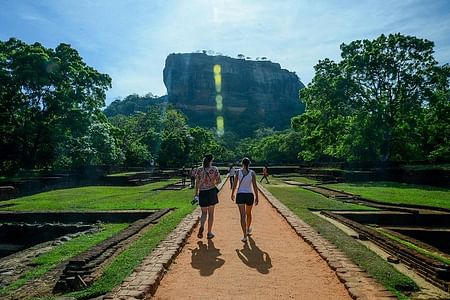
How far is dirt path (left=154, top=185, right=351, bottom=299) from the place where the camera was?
452 cm

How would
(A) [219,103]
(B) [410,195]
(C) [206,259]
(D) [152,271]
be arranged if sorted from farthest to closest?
(A) [219,103] → (B) [410,195] → (C) [206,259] → (D) [152,271]

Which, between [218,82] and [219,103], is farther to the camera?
[218,82]

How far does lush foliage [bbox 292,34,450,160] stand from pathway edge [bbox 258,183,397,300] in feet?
78.4

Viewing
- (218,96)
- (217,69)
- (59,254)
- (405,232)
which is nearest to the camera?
(59,254)

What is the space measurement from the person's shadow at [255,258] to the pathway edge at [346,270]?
2.94 ft

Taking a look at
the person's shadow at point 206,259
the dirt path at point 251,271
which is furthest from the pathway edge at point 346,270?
the person's shadow at point 206,259

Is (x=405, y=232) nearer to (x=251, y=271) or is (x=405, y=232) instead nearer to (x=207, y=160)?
(x=207, y=160)

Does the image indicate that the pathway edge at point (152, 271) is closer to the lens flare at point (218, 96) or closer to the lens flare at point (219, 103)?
the lens flare at point (218, 96)

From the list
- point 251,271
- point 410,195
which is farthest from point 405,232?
point 410,195

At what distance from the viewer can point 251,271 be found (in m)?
5.35

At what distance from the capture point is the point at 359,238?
8.22 m

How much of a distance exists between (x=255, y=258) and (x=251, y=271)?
720 mm

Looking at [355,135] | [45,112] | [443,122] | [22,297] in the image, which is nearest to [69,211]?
[22,297]

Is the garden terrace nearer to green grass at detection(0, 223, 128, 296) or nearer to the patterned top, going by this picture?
the patterned top
